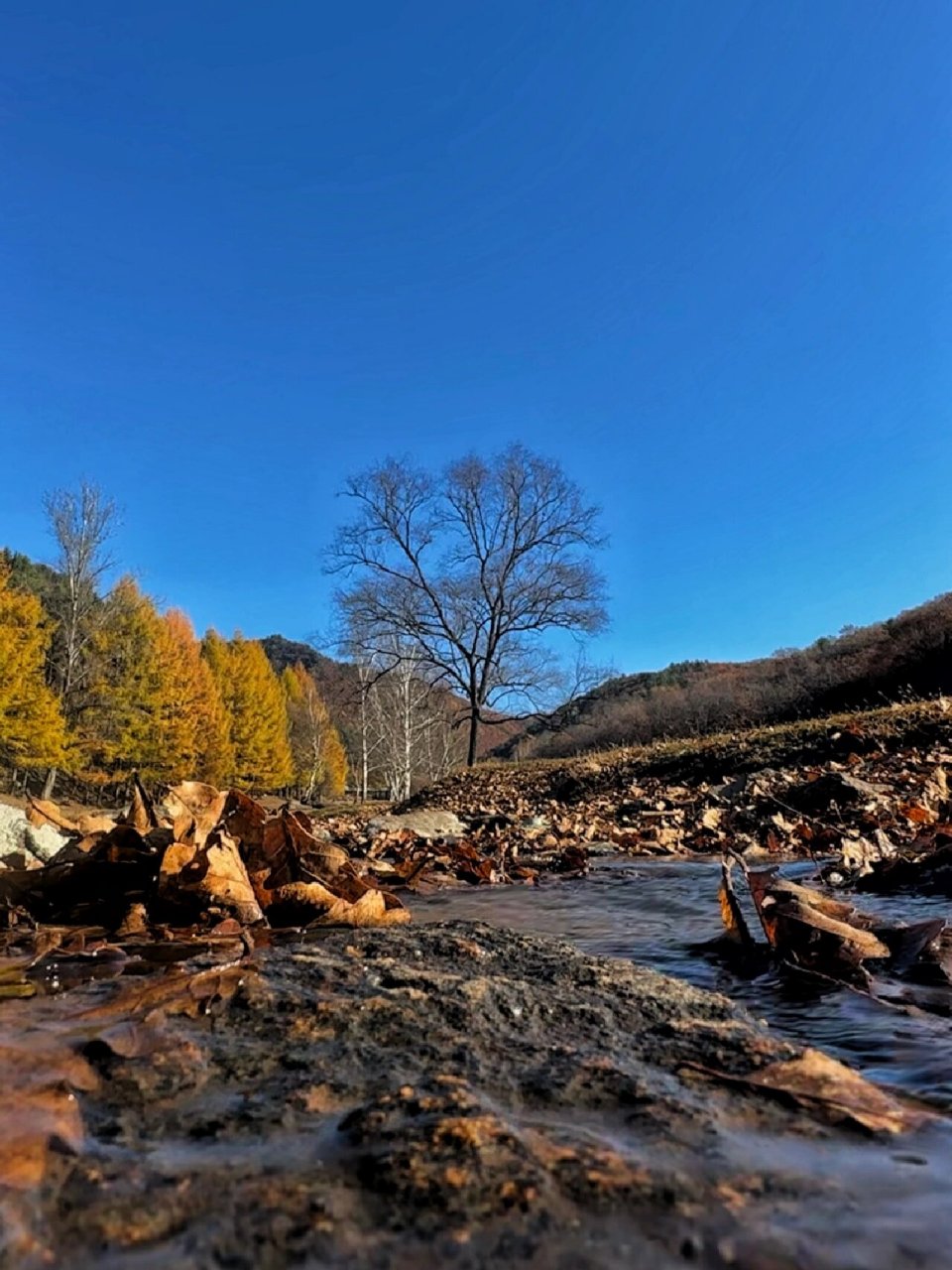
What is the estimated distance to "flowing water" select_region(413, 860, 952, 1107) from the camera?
1.27 metres

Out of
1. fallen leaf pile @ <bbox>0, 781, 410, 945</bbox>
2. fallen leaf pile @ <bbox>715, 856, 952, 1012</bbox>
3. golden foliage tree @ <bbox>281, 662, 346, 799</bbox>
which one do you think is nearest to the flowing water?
fallen leaf pile @ <bbox>715, 856, 952, 1012</bbox>

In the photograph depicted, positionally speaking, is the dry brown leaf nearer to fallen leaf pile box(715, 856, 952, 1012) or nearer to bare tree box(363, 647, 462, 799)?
fallen leaf pile box(715, 856, 952, 1012)

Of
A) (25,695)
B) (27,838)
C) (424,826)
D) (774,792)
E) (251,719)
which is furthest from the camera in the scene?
(251,719)

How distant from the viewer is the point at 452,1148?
2.49 ft

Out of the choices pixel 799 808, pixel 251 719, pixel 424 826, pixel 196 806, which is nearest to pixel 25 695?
pixel 251 719

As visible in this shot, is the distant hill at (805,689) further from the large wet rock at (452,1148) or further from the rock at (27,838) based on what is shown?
the large wet rock at (452,1148)

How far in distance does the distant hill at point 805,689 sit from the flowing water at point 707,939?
39.0 feet

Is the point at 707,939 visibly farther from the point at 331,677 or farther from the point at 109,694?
the point at 331,677

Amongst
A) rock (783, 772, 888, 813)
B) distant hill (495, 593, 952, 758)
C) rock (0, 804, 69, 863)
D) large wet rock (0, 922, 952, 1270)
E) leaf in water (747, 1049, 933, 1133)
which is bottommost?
leaf in water (747, 1049, 933, 1133)

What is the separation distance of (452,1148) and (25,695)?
2884cm

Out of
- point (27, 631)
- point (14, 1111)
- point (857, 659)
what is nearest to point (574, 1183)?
point (14, 1111)

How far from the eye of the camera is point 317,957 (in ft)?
5.45

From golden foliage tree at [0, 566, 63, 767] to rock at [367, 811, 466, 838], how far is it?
22234 millimetres

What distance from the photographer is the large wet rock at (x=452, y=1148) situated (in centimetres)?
62
